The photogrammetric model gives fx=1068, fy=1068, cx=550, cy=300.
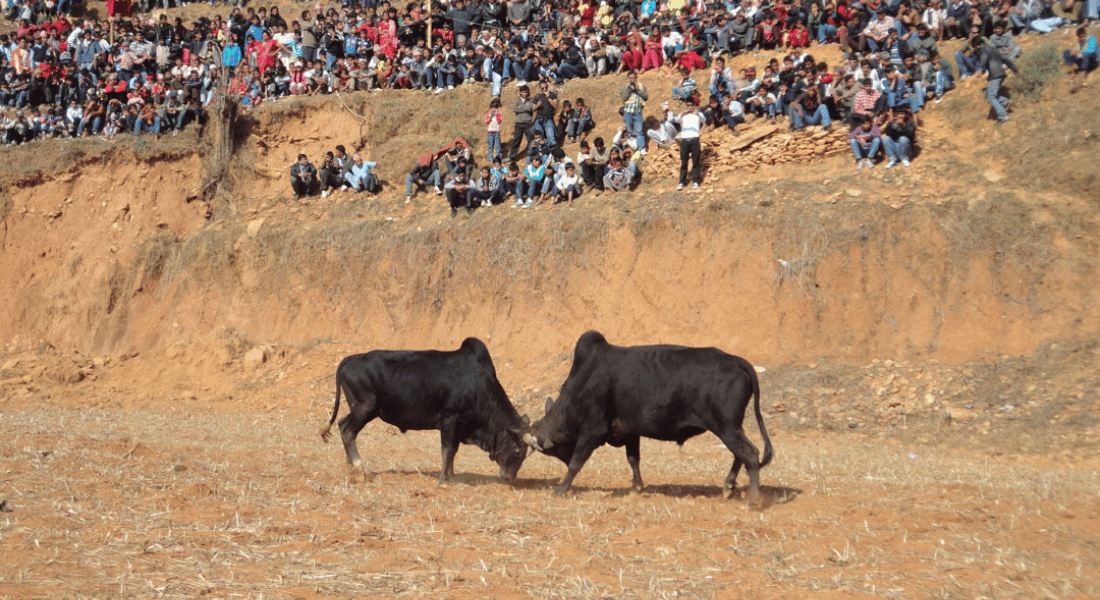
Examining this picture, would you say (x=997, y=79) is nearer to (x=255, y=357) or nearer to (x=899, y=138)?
(x=899, y=138)

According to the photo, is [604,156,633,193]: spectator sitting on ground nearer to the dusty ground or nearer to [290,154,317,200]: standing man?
the dusty ground

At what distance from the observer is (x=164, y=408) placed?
22.9 metres

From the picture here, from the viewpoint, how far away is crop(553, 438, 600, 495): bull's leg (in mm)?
11695

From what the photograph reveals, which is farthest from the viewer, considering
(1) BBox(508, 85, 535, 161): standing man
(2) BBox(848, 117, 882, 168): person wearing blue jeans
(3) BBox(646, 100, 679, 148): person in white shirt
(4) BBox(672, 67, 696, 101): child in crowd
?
(1) BBox(508, 85, 535, 161): standing man

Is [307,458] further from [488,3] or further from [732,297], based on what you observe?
[488,3]

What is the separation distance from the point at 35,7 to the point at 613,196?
2791cm

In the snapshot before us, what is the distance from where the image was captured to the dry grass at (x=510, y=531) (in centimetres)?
733

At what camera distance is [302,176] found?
29.2m

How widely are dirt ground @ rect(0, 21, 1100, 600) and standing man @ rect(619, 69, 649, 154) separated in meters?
1.64

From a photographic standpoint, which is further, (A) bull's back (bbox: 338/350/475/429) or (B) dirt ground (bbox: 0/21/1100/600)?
(A) bull's back (bbox: 338/350/475/429)

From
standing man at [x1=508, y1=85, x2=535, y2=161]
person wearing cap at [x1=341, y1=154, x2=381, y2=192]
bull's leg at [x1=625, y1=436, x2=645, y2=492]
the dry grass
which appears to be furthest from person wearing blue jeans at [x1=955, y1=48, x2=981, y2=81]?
bull's leg at [x1=625, y1=436, x2=645, y2=492]

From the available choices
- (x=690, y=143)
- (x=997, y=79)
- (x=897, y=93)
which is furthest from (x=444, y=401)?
(x=997, y=79)

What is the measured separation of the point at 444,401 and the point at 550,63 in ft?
58.6

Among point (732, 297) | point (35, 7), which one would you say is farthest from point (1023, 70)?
point (35, 7)
